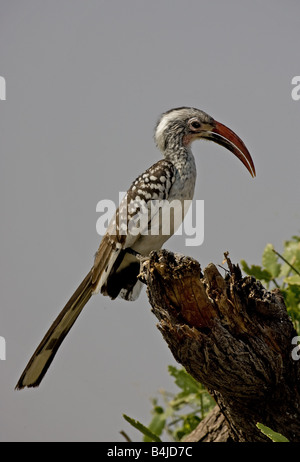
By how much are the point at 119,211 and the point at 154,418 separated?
5.57ft

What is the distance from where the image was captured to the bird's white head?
4996 mm

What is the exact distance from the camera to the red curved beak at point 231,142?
16.5ft

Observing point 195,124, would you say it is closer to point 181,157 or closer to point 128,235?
point 181,157

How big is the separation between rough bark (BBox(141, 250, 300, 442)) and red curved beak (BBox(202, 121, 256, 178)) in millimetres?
2047

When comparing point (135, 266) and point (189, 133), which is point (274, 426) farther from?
point (189, 133)

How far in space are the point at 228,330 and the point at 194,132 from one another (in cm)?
241

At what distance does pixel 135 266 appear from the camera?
4.70 meters

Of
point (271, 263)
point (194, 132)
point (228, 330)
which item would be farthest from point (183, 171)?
point (228, 330)

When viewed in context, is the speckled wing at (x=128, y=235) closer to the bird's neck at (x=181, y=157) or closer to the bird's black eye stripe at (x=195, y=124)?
the bird's neck at (x=181, y=157)

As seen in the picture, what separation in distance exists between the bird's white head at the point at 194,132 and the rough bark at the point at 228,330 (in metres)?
2.04

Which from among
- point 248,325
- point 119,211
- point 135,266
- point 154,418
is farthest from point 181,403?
point 248,325

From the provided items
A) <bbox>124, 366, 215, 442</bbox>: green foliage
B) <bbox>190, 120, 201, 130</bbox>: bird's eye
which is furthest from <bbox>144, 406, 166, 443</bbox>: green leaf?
<bbox>190, 120, 201, 130</bbox>: bird's eye

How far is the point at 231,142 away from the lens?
507 cm

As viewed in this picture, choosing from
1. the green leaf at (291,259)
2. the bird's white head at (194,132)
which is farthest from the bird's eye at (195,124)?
the green leaf at (291,259)
